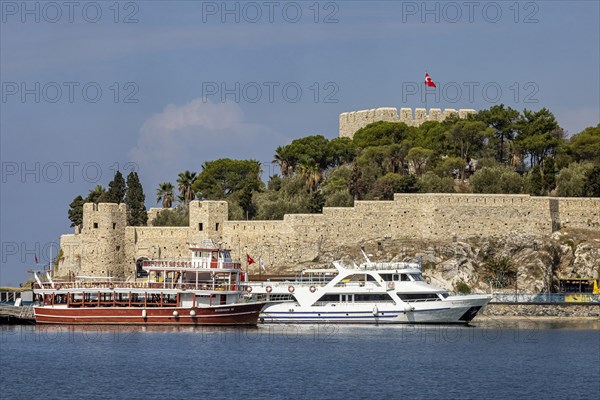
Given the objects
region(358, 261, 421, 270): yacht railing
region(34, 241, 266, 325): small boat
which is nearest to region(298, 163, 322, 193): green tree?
region(34, 241, 266, 325): small boat

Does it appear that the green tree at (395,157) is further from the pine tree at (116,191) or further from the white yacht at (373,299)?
the white yacht at (373,299)

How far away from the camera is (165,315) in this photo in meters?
71.2

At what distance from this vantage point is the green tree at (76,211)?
9770 cm

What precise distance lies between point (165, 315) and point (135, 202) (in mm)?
20721

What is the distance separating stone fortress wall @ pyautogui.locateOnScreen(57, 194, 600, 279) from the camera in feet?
266

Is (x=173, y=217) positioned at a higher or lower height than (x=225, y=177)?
lower

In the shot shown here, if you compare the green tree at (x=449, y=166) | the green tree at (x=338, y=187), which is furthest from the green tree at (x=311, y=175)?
the green tree at (x=449, y=166)

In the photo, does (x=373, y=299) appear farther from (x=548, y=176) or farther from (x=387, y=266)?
(x=548, y=176)

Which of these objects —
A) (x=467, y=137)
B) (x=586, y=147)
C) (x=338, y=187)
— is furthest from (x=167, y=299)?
(x=586, y=147)

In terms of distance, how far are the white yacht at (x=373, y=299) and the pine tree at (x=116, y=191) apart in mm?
21543

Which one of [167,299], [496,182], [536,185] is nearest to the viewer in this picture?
[167,299]

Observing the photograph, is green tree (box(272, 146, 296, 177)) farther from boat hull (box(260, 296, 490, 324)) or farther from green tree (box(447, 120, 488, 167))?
boat hull (box(260, 296, 490, 324))

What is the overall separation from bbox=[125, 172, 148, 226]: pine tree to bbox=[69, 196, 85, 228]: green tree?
21.8 ft

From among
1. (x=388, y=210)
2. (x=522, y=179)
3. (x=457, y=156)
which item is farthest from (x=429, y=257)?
(x=457, y=156)
